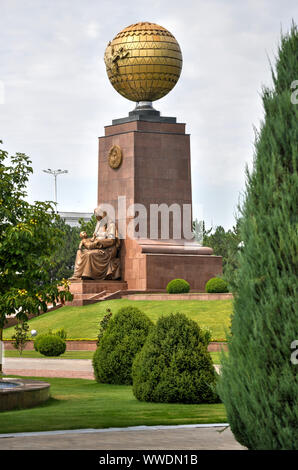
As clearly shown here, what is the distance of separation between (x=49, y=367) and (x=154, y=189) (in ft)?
73.2

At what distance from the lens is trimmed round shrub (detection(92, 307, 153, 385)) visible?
18.0 metres

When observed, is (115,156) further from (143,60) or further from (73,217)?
(73,217)

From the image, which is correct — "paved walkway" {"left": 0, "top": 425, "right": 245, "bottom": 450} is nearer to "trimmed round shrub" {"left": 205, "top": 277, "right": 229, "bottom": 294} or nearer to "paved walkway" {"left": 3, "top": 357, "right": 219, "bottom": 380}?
"paved walkway" {"left": 3, "top": 357, "right": 219, "bottom": 380}

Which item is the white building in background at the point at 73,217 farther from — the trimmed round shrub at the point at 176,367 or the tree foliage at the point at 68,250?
the trimmed round shrub at the point at 176,367

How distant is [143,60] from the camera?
148 feet

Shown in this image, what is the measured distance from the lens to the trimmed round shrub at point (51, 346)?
2959cm

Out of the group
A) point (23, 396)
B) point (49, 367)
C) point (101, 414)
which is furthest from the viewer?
point (49, 367)

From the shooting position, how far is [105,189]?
4691cm

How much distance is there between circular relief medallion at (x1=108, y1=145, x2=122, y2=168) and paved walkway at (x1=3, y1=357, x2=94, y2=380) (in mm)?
19615

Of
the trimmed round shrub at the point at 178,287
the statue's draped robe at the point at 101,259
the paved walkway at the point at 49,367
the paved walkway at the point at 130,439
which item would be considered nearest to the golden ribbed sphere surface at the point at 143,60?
the statue's draped robe at the point at 101,259

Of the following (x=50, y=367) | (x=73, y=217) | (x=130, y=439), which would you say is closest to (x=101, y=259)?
(x=50, y=367)

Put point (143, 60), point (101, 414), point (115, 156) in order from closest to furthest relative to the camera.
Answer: point (101, 414), point (143, 60), point (115, 156)

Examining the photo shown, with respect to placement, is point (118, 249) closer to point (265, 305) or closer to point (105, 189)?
point (105, 189)

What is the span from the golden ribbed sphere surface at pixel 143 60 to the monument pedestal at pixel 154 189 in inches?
71.9
